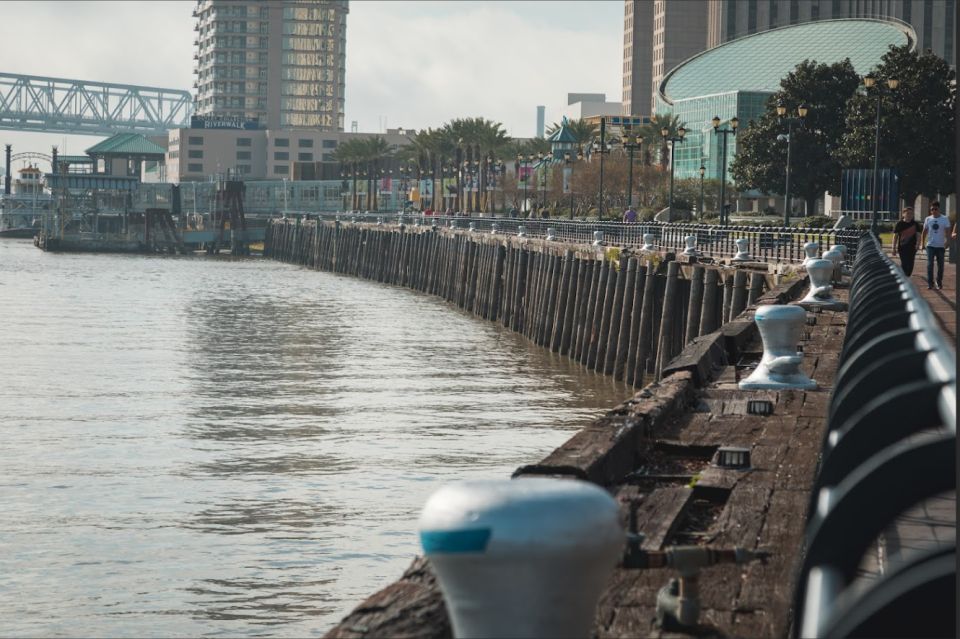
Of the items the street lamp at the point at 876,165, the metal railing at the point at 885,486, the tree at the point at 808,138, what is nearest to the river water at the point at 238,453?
the street lamp at the point at 876,165

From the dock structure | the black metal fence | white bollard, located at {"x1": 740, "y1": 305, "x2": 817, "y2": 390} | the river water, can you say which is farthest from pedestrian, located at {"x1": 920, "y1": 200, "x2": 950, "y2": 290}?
white bollard, located at {"x1": 740, "y1": 305, "x2": 817, "y2": 390}

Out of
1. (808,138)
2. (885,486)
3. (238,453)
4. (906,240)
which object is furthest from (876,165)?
(885,486)

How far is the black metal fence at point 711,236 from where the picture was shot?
126 feet

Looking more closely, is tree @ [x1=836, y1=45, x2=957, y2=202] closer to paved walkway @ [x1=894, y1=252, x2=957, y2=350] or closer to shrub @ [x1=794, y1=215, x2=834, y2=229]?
shrub @ [x1=794, y1=215, x2=834, y2=229]

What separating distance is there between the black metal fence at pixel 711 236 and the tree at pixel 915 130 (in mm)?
17074

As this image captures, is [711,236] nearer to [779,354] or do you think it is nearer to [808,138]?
[779,354]

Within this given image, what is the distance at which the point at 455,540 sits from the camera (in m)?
4.22

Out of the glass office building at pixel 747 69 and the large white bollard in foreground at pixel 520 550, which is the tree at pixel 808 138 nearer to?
the glass office building at pixel 747 69

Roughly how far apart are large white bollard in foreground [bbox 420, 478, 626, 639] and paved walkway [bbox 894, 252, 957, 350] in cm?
1299

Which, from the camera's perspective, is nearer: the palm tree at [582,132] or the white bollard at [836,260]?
the white bollard at [836,260]

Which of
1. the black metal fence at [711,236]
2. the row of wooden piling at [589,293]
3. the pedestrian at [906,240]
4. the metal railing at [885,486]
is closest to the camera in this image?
the metal railing at [885,486]

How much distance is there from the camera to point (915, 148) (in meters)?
76.4

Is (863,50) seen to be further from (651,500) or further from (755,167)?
(651,500)

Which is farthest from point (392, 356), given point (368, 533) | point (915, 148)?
point (915, 148)
